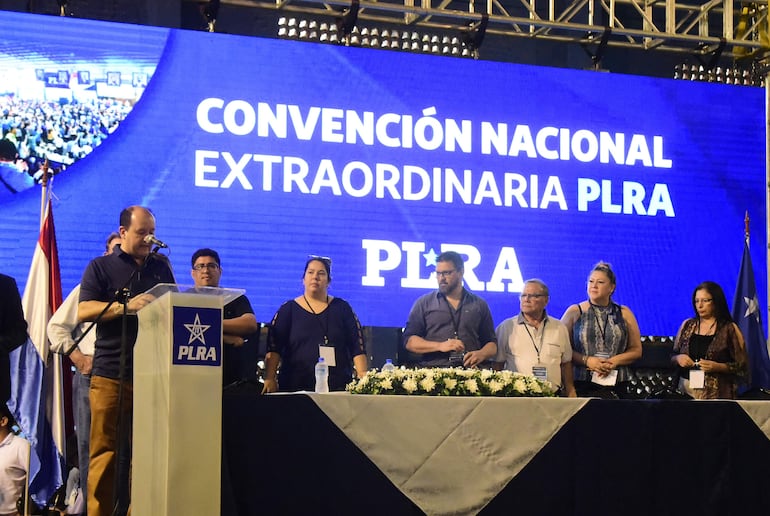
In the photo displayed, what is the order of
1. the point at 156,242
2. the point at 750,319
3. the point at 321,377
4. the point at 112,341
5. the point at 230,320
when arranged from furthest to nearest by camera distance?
the point at 750,319 → the point at 230,320 → the point at 321,377 → the point at 112,341 → the point at 156,242

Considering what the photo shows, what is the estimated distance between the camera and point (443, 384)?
12.3 ft

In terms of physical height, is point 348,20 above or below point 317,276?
above

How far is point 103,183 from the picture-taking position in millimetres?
6594

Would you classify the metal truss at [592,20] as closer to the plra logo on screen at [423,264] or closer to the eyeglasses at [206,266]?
the plra logo on screen at [423,264]

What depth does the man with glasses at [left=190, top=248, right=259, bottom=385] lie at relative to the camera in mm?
5043

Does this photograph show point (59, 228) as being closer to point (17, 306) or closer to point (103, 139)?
point (103, 139)

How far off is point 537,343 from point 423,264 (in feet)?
5.98

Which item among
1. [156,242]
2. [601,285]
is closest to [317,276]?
[601,285]

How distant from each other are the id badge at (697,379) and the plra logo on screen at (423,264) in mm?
2016

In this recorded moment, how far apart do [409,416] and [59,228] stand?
3642 mm

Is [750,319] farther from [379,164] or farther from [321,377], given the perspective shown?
[321,377]

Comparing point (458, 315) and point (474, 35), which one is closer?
point (458, 315)

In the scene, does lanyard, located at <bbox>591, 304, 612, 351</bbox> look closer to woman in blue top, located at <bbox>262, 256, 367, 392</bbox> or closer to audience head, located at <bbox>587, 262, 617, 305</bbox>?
audience head, located at <bbox>587, 262, 617, 305</bbox>

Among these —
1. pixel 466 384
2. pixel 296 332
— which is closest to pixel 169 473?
pixel 466 384
